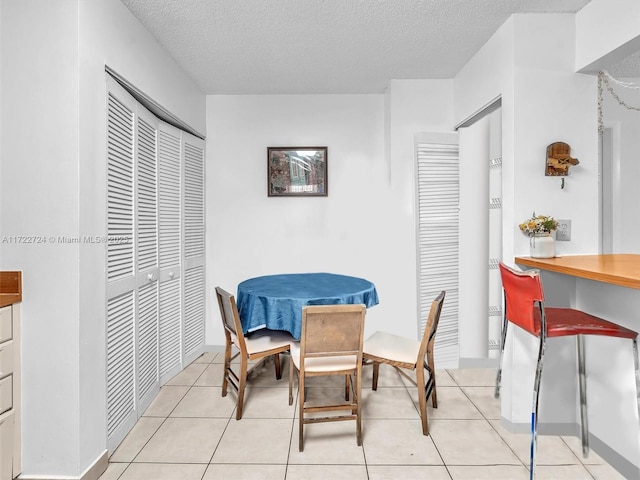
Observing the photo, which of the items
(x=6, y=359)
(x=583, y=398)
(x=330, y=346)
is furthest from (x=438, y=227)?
(x=6, y=359)

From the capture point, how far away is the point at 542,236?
223 cm

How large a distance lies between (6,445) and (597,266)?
3.05 meters

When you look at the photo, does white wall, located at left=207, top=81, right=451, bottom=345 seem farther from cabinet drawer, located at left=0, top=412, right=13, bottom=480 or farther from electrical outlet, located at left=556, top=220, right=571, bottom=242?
cabinet drawer, located at left=0, top=412, right=13, bottom=480

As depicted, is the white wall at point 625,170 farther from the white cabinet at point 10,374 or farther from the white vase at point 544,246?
the white cabinet at point 10,374

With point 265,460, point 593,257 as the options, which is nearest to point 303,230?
point 265,460

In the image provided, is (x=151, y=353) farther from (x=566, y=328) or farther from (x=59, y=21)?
(x=566, y=328)

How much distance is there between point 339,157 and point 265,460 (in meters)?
2.80

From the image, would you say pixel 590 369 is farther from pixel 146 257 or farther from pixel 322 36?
pixel 146 257

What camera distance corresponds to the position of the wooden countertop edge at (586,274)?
4.88ft

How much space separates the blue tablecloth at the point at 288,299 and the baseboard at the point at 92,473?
42.4 inches

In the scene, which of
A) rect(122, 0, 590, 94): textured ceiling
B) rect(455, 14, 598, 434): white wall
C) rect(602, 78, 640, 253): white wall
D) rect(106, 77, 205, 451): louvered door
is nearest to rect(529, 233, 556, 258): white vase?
rect(455, 14, 598, 434): white wall

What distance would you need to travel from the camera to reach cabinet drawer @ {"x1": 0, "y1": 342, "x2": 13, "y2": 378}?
5.73 feet

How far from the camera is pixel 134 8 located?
235 centimetres

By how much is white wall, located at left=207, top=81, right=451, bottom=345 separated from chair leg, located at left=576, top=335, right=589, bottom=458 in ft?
6.23
